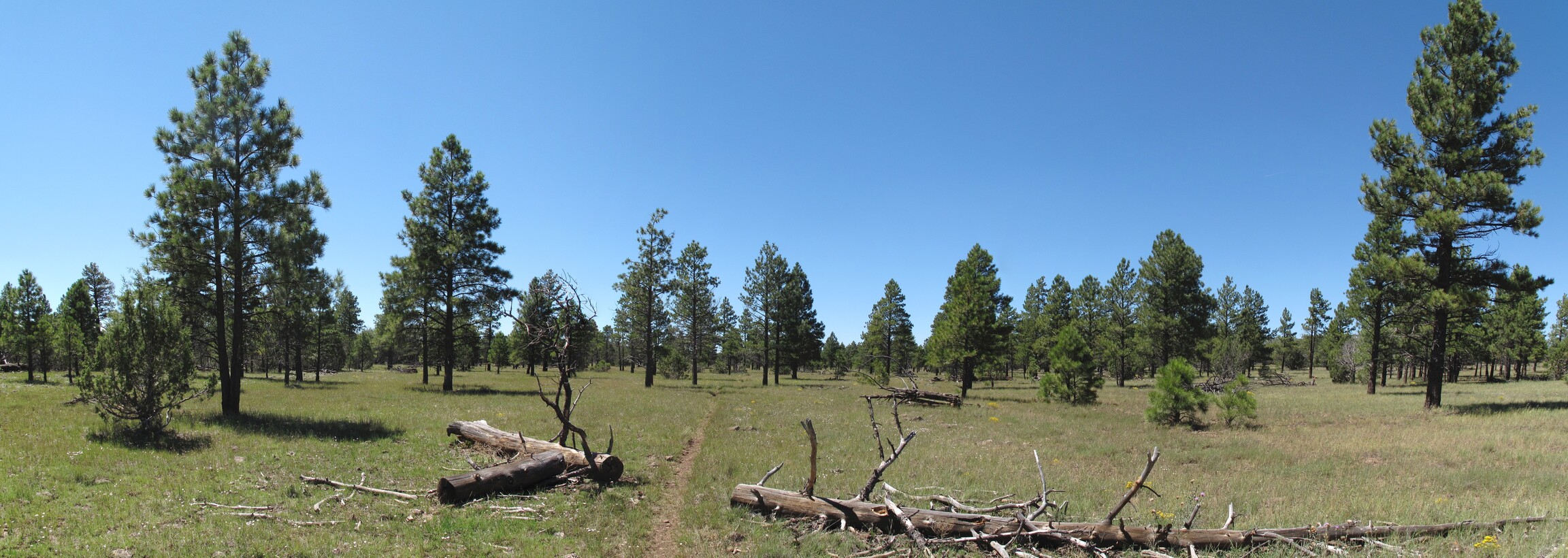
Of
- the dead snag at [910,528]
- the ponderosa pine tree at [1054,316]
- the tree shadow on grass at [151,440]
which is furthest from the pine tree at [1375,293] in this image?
the tree shadow on grass at [151,440]

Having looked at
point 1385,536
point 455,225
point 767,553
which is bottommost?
point 767,553

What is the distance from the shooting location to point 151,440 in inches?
484

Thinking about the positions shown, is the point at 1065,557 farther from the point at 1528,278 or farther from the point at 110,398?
the point at 1528,278

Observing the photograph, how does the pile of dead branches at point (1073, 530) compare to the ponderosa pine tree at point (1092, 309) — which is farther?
the ponderosa pine tree at point (1092, 309)

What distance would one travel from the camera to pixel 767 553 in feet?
24.2

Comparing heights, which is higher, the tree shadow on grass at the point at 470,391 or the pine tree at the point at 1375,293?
the pine tree at the point at 1375,293

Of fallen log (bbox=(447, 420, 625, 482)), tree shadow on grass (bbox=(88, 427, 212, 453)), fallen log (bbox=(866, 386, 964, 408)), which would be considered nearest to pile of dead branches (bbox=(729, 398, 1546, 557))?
fallen log (bbox=(447, 420, 625, 482))

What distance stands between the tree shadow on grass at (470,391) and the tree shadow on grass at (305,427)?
1155cm

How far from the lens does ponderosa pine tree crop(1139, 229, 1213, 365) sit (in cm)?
4425

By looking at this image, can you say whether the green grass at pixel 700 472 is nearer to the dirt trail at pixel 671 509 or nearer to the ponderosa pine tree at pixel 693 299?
the dirt trail at pixel 671 509

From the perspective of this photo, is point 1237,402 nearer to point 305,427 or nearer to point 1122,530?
point 1122,530

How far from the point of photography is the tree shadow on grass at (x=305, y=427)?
1406cm

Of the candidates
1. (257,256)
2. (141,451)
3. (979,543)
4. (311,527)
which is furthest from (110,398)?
(979,543)

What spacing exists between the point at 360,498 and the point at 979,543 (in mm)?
9429
